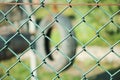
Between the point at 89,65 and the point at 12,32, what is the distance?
1.35 meters

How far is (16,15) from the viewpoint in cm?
657

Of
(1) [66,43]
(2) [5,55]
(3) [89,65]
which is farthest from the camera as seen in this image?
(3) [89,65]

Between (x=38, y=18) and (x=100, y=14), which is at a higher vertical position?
(x=38, y=18)

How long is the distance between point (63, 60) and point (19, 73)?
0.69 metres

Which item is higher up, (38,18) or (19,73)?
(38,18)

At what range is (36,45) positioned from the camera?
705 centimetres

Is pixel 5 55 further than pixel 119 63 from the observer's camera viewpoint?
No

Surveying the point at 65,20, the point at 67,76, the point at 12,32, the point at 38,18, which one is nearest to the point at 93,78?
the point at 67,76

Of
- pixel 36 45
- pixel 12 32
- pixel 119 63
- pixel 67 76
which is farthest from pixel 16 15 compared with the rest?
pixel 119 63

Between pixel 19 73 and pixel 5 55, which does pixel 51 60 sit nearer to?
pixel 19 73

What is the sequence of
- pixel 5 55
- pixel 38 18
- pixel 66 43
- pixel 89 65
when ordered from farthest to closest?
1. pixel 38 18
2. pixel 89 65
3. pixel 66 43
4. pixel 5 55

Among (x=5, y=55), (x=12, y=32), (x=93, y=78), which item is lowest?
(x=93, y=78)

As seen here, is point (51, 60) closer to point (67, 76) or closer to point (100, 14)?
point (67, 76)

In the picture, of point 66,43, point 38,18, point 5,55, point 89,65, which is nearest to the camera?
point 5,55
